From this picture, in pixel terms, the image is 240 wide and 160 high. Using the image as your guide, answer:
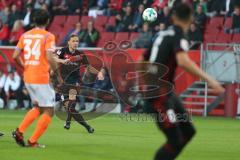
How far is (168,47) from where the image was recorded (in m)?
9.03

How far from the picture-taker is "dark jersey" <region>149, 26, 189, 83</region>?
29.4 feet

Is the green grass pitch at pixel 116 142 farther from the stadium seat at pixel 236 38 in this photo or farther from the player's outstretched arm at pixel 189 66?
the stadium seat at pixel 236 38

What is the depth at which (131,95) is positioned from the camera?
80.1 ft

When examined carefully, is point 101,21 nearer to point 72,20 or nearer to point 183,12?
point 72,20

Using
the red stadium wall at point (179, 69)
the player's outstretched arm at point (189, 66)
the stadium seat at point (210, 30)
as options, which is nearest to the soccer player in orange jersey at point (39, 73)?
the player's outstretched arm at point (189, 66)

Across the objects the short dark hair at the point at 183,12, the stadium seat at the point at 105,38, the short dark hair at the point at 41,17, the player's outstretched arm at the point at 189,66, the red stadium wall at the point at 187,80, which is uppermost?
the short dark hair at the point at 183,12

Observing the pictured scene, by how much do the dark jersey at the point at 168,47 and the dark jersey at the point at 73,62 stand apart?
810cm

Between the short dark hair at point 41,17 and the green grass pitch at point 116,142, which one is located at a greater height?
the short dark hair at point 41,17

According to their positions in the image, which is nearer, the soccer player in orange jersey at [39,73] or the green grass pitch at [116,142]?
the green grass pitch at [116,142]

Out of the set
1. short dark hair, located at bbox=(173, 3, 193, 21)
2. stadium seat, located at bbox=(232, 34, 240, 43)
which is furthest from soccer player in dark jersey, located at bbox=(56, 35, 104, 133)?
stadium seat, located at bbox=(232, 34, 240, 43)

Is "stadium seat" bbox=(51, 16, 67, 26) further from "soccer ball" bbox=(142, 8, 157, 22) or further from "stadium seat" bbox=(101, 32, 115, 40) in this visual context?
"soccer ball" bbox=(142, 8, 157, 22)

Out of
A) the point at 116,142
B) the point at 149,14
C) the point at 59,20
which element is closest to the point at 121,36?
the point at 149,14

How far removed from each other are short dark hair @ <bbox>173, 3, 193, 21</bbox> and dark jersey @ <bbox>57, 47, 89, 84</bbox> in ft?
27.1

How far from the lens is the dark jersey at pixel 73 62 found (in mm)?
17250
